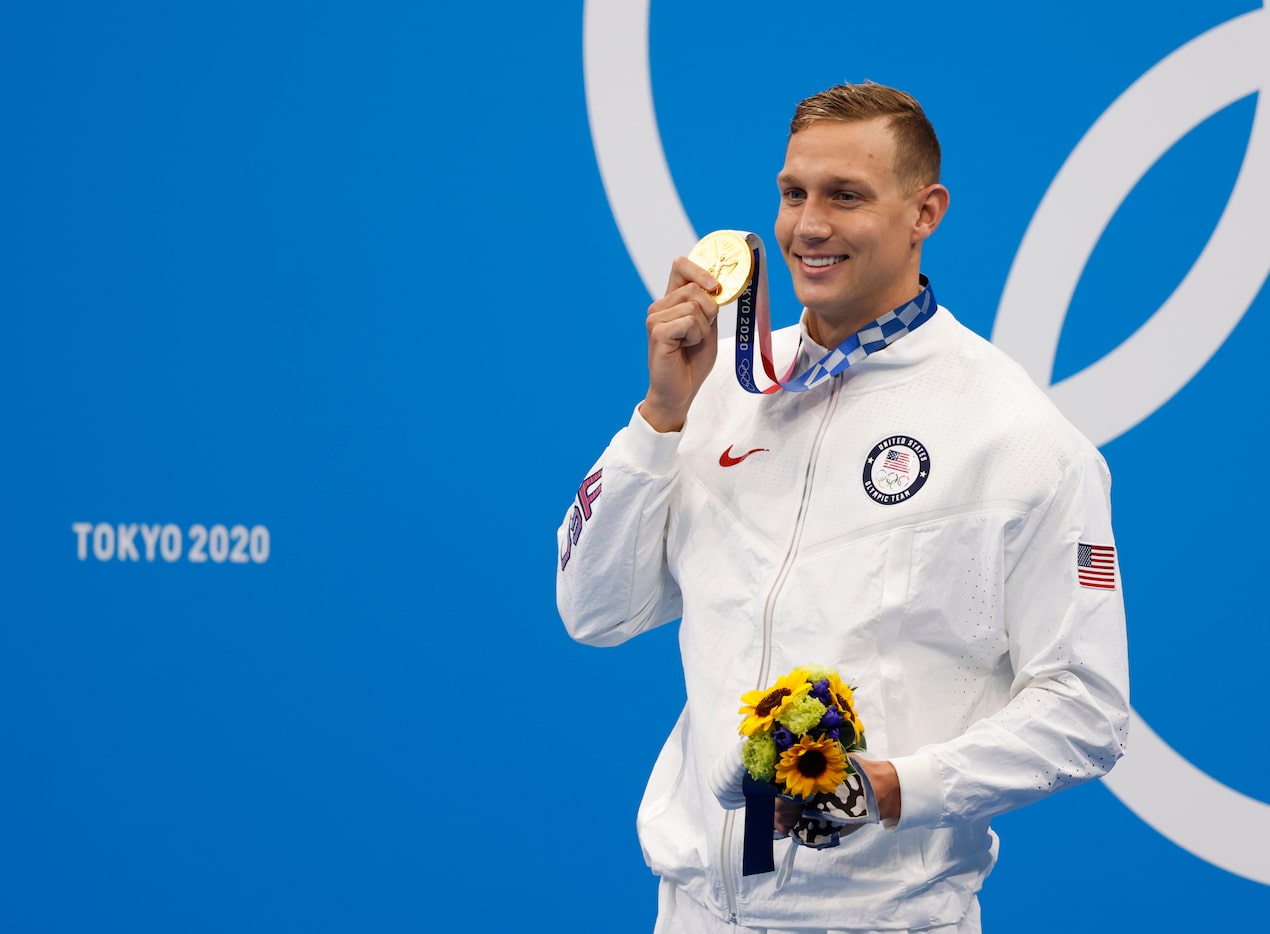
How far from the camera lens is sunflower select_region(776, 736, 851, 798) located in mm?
1718

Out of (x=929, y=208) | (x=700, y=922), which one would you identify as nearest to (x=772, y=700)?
(x=700, y=922)

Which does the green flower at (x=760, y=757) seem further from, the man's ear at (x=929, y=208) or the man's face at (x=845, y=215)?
the man's ear at (x=929, y=208)

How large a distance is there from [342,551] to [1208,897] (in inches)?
86.8

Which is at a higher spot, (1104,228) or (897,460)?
(1104,228)

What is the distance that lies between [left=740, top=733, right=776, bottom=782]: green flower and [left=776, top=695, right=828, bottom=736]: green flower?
30 millimetres

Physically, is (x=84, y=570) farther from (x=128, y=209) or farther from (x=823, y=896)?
(x=823, y=896)

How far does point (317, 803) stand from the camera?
3.50m

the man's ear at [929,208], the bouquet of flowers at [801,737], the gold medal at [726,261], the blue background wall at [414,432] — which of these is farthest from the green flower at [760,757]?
the blue background wall at [414,432]

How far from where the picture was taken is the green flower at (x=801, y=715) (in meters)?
1.71

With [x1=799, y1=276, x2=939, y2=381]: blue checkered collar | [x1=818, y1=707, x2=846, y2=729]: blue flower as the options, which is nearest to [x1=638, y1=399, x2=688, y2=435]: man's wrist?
[x1=799, y1=276, x2=939, y2=381]: blue checkered collar

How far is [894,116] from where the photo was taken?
2062 millimetres

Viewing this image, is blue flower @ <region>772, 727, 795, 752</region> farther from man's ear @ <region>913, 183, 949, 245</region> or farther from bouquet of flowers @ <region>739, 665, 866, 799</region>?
man's ear @ <region>913, 183, 949, 245</region>

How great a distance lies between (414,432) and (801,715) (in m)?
1.88

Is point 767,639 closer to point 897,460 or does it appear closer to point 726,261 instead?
point 897,460
